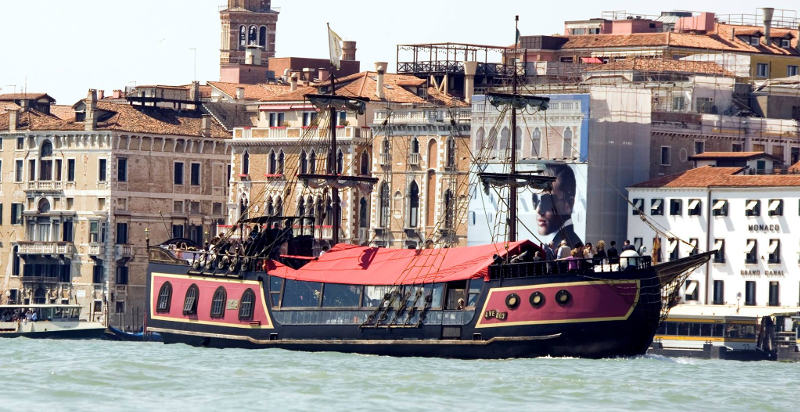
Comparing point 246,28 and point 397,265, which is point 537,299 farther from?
point 246,28

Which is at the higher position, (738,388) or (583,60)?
(583,60)

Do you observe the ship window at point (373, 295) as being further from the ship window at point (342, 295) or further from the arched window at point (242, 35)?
the arched window at point (242, 35)

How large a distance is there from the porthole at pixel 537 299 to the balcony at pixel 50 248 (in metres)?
48.0

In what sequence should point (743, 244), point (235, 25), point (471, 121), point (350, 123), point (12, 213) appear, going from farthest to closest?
point (235, 25) → point (12, 213) → point (350, 123) → point (471, 121) → point (743, 244)

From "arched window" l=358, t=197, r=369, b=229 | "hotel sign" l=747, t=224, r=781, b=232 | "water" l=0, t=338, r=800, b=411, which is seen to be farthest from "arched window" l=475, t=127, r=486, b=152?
"water" l=0, t=338, r=800, b=411

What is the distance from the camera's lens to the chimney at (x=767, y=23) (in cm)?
12062

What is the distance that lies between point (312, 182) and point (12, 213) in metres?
34.8

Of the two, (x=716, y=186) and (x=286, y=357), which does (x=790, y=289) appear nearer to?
(x=716, y=186)

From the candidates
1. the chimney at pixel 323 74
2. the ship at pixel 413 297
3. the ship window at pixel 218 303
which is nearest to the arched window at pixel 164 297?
the ship at pixel 413 297

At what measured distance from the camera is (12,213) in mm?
115750

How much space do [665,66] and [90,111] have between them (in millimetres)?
26173

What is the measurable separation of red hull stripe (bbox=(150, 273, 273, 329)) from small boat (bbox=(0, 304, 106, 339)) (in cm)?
2018

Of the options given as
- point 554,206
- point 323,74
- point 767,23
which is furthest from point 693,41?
point 554,206

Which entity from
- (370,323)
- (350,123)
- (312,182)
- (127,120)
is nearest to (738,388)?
(370,323)
